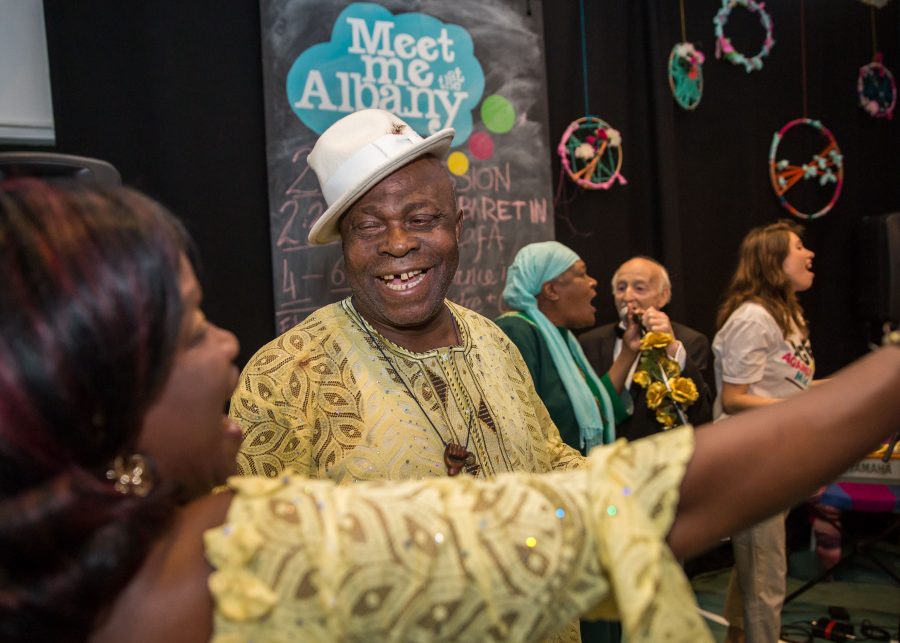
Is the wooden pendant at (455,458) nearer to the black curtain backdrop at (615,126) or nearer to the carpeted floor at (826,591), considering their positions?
the black curtain backdrop at (615,126)

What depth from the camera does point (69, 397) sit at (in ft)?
2.31

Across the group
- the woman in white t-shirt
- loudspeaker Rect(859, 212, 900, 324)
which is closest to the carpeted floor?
the woman in white t-shirt

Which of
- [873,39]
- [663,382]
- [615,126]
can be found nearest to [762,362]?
[663,382]

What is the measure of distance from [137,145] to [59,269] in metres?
2.63

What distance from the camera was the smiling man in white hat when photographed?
60.6 inches

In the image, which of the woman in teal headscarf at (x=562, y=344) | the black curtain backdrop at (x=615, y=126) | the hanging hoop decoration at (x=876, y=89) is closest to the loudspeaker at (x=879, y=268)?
the black curtain backdrop at (x=615, y=126)

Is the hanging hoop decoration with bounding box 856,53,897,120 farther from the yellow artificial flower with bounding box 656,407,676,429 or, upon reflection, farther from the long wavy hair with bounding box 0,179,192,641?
the long wavy hair with bounding box 0,179,192,641

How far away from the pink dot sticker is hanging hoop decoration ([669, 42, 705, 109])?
1492 millimetres

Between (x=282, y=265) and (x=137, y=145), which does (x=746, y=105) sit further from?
(x=137, y=145)

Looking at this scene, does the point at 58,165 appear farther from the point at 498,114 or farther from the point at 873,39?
the point at 873,39

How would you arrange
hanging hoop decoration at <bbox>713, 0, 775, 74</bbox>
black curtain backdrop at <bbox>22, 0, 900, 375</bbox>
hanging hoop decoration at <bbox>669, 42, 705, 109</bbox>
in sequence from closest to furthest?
1. black curtain backdrop at <bbox>22, 0, 900, 375</bbox>
2. hanging hoop decoration at <bbox>669, 42, 705, 109</bbox>
3. hanging hoop decoration at <bbox>713, 0, 775, 74</bbox>

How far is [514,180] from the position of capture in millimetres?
4051

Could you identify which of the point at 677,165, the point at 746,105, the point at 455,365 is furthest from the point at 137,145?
the point at 746,105

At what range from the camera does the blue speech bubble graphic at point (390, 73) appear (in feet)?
11.2
